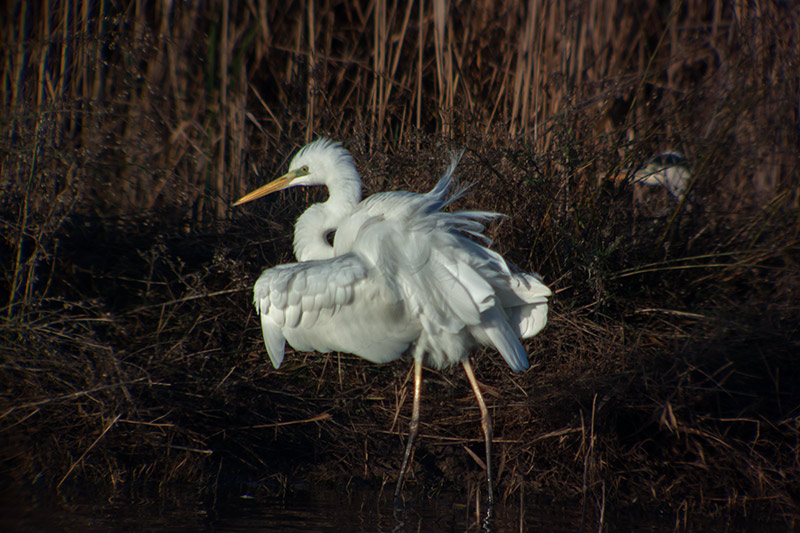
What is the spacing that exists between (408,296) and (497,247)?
113cm

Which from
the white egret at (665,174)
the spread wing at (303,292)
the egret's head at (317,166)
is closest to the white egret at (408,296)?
the spread wing at (303,292)

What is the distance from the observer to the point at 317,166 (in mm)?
4109

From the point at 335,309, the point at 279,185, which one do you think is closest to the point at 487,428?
the point at 335,309

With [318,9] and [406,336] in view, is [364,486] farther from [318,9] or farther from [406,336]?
[318,9]

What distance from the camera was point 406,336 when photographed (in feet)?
11.4

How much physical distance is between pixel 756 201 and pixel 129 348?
4178 mm

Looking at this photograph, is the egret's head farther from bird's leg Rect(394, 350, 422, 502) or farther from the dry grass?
bird's leg Rect(394, 350, 422, 502)

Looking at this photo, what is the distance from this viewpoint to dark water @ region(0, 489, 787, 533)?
118 inches

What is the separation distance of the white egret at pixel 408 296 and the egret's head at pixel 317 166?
0.47 metres

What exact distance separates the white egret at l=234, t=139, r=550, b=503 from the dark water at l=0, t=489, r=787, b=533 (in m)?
0.24

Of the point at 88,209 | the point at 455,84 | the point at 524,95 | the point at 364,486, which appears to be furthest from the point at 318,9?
the point at 364,486

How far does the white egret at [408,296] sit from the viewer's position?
3248 millimetres

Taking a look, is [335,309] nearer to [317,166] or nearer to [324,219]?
[324,219]

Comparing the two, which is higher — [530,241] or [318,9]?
[318,9]
